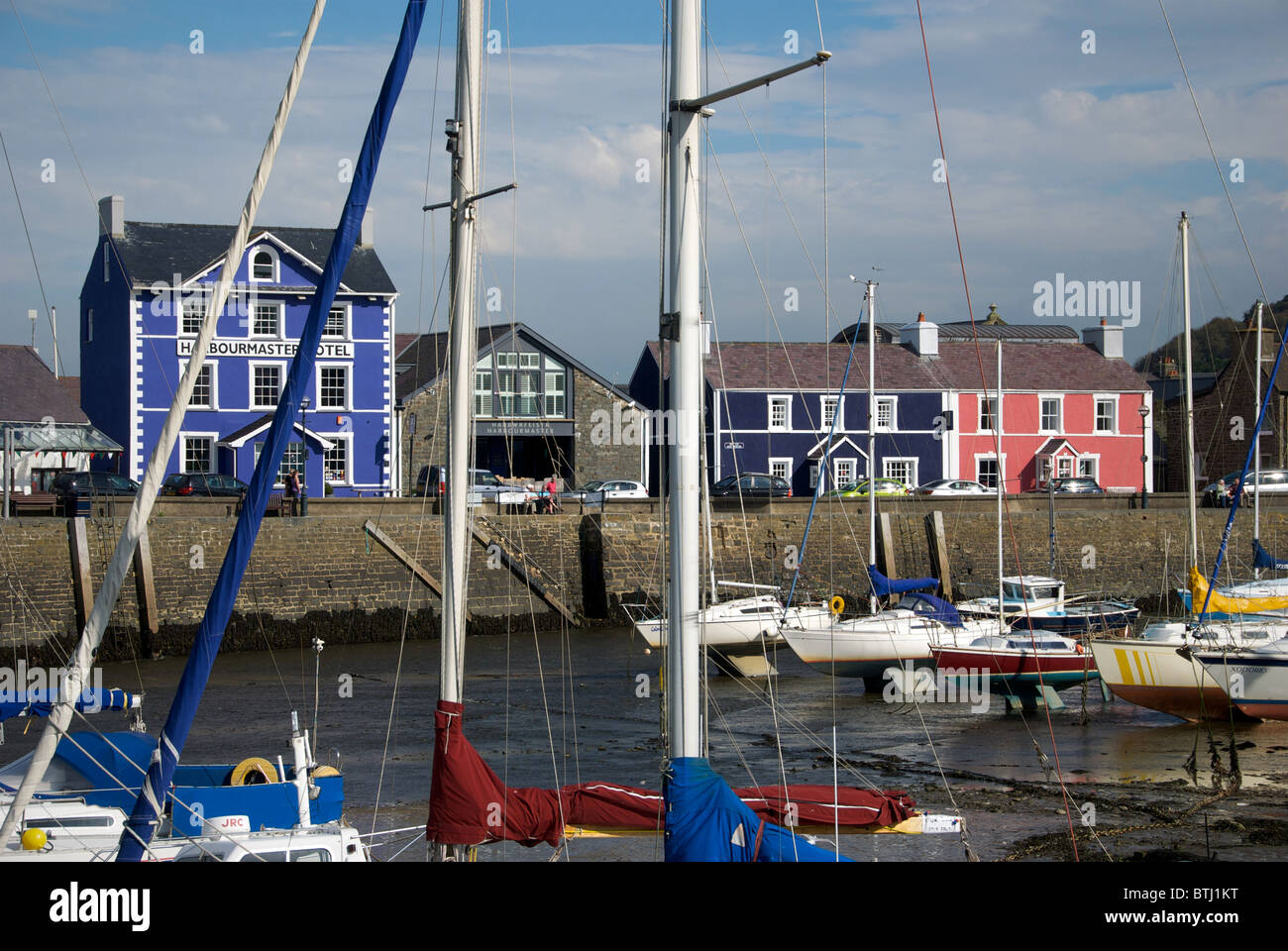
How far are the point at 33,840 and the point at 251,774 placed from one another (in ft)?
9.13

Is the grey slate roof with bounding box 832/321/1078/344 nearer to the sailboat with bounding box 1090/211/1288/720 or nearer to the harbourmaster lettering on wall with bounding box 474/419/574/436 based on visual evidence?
the harbourmaster lettering on wall with bounding box 474/419/574/436

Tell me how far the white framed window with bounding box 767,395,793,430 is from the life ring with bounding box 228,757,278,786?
137ft

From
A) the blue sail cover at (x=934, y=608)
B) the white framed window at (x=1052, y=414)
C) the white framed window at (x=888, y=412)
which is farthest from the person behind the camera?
the white framed window at (x=1052, y=414)

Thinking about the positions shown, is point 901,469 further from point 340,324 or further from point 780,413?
point 340,324

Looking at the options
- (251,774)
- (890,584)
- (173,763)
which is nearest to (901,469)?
(890,584)

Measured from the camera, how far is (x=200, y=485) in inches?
1505

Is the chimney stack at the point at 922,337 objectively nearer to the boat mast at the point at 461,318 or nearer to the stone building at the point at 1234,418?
the stone building at the point at 1234,418

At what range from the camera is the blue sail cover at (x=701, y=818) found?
768 centimetres

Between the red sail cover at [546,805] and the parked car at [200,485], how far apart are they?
2938 centimetres

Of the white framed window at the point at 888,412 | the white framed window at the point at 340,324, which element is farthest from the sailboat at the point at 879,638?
the white framed window at the point at 888,412

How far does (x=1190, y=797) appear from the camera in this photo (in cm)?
1652

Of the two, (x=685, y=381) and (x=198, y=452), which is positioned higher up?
(x=198, y=452)

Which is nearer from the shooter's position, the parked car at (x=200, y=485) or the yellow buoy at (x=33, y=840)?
the yellow buoy at (x=33, y=840)
